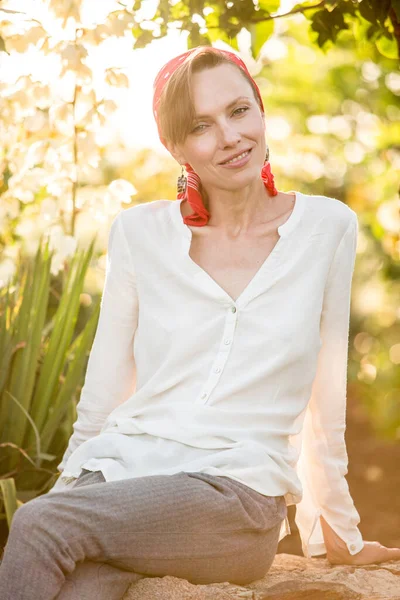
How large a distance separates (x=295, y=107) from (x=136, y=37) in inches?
213

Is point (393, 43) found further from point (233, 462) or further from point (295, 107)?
point (295, 107)

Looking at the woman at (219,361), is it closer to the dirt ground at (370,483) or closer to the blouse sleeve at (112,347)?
the blouse sleeve at (112,347)

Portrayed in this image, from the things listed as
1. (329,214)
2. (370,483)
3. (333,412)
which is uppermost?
(329,214)

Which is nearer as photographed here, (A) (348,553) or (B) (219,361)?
(B) (219,361)

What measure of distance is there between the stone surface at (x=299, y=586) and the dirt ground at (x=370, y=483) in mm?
2539

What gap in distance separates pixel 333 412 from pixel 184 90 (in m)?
0.93

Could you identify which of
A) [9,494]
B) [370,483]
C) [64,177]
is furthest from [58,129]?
[370,483]

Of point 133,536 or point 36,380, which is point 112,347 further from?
point 36,380

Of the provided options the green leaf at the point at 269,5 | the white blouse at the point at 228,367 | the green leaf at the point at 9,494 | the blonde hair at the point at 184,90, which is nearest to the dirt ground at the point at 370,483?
the green leaf at the point at 9,494

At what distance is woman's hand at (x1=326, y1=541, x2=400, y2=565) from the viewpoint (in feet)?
9.01

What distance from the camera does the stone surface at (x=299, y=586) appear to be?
2268 mm

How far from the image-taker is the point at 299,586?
239 centimetres

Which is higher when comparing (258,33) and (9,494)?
(258,33)

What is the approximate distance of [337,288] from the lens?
263 cm
